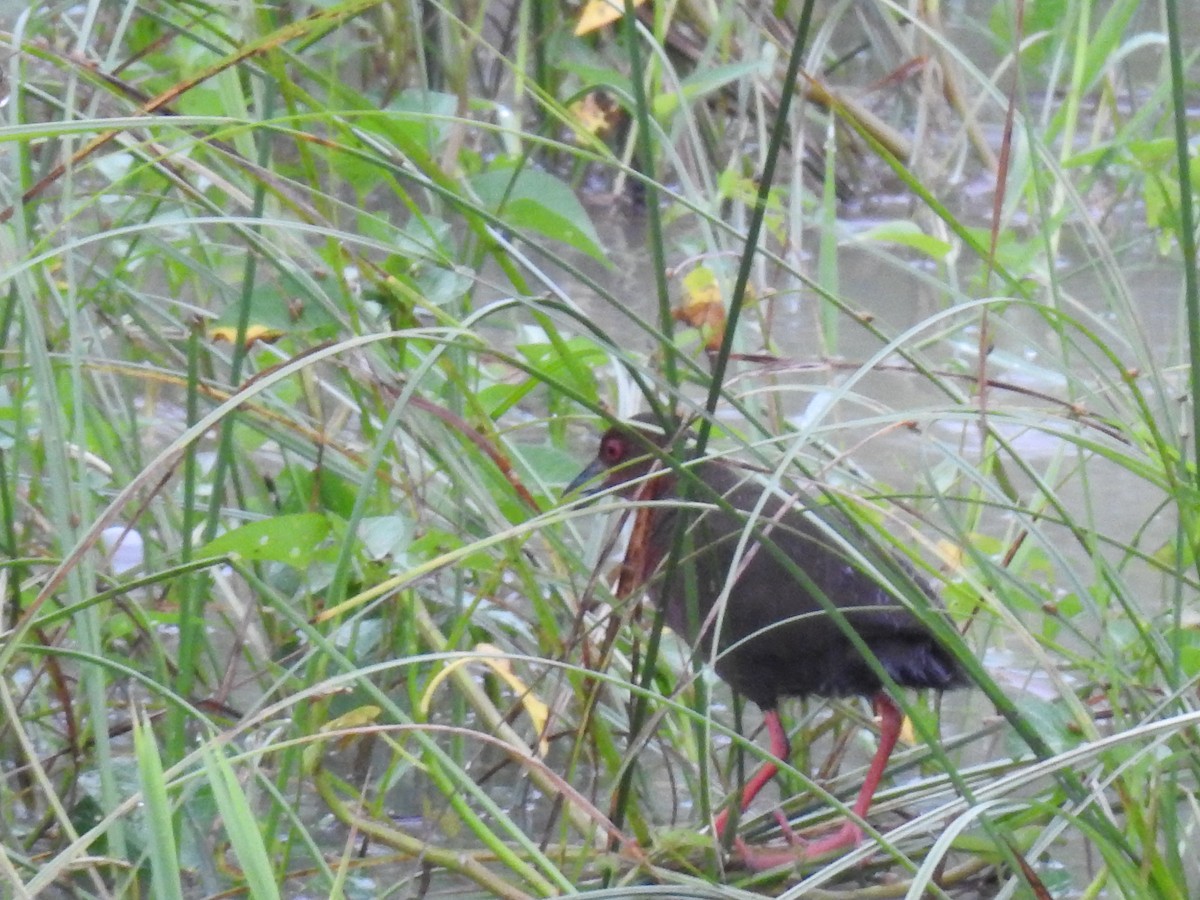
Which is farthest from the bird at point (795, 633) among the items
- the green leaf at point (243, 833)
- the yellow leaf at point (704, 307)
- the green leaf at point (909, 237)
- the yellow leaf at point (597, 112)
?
the green leaf at point (243, 833)

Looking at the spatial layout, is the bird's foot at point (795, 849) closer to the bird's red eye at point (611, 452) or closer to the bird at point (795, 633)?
the bird at point (795, 633)

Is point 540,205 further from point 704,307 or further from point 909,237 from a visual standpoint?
point 909,237

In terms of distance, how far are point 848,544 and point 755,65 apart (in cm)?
109

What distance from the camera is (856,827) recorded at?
1.78m

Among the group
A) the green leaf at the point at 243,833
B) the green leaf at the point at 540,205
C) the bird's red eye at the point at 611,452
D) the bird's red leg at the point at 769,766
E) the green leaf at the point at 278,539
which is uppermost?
the green leaf at the point at 540,205

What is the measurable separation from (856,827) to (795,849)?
8 cm

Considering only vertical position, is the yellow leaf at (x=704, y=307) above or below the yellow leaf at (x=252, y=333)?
below

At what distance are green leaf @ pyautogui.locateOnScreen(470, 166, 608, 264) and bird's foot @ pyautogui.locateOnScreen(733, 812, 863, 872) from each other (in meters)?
0.67

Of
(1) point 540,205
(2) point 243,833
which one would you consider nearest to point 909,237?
(1) point 540,205

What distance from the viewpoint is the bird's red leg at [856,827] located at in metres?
1.79

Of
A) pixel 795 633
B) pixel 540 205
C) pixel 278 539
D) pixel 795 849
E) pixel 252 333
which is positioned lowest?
pixel 795 849

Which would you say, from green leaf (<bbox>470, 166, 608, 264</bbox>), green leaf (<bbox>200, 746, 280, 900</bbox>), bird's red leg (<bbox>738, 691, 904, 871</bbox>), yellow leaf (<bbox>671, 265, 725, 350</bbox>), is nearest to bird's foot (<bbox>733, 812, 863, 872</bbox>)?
bird's red leg (<bbox>738, 691, 904, 871</bbox>)

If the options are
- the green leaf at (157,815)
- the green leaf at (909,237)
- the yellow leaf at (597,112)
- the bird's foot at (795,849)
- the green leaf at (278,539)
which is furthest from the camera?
the yellow leaf at (597,112)

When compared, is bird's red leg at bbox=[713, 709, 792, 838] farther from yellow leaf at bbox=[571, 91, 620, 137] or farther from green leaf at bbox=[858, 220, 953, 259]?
yellow leaf at bbox=[571, 91, 620, 137]
